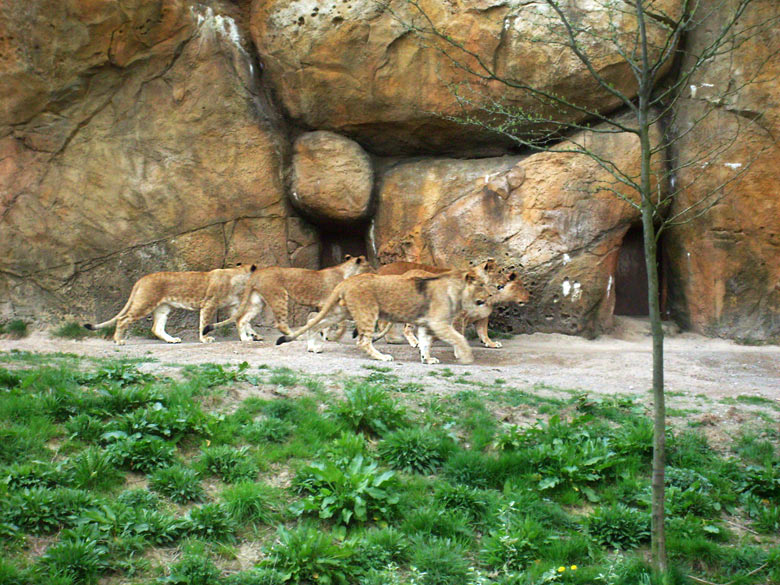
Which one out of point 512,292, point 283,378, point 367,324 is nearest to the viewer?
point 283,378

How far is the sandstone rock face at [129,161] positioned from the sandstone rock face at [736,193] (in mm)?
7336

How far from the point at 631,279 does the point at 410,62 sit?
5.95m

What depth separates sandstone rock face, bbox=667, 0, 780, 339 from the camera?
12.3m

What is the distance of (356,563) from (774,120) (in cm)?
1036

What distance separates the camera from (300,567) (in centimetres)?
491

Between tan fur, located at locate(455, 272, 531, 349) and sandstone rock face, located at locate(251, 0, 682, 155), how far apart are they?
300cm

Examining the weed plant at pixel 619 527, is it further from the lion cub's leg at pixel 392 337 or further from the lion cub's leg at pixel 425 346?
the lion cub's leg at pixel 392 337

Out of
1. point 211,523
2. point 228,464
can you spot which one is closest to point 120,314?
point 228,464

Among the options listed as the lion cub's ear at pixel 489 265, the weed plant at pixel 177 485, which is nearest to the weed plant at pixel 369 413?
the weed plant at pixel 177 485

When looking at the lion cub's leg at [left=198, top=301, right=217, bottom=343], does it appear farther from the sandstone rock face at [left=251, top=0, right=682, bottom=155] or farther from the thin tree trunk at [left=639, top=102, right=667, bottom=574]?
the thin tree trunk at [left=639, top=102, right=667, bottom=574]

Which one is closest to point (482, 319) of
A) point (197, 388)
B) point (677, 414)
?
point (677, 414)

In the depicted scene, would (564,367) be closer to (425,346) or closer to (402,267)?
(425,346)

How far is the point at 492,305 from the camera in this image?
41.2 ft

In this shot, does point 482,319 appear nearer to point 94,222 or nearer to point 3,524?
point 94,222
